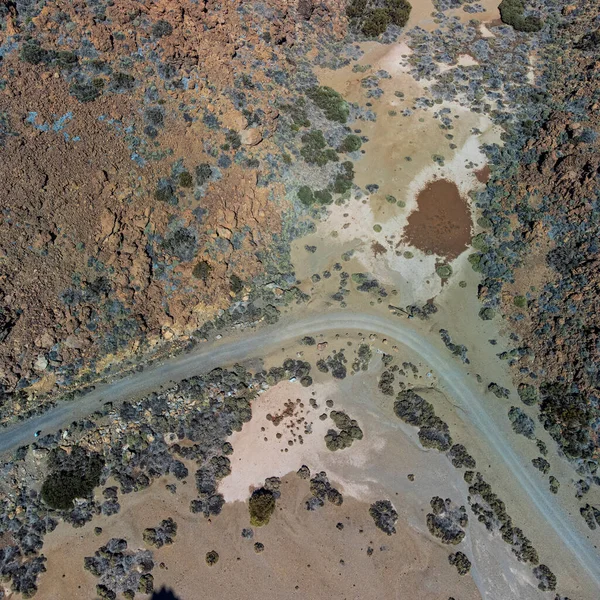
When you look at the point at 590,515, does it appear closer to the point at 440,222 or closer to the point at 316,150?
the point at 440,222

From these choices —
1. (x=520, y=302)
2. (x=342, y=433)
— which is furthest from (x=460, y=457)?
(x=520, y=302)

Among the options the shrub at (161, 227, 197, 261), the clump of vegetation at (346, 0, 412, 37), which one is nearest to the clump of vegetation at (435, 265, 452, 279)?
the shrub at (161, 227, 197, 261)

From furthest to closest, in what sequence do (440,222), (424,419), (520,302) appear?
(440,222) → (520,302) → (424,419)

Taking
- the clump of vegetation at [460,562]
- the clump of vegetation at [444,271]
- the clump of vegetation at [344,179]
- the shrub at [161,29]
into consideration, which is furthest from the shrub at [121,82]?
the clump of vegetation at [460,562]

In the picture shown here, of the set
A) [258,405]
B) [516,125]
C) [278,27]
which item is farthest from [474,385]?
[278,27]

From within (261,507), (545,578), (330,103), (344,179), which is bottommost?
(545,578)

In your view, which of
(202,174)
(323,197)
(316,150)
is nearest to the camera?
(202,174)

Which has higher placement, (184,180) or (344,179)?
(344,179)
